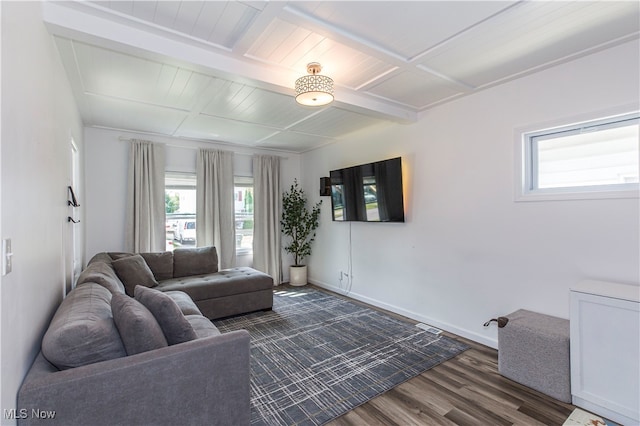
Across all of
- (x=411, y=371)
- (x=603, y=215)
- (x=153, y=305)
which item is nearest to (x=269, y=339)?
(x=411, y=371)

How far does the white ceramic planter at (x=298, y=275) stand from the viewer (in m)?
5.50

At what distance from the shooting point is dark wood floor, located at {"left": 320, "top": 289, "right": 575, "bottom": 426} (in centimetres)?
199

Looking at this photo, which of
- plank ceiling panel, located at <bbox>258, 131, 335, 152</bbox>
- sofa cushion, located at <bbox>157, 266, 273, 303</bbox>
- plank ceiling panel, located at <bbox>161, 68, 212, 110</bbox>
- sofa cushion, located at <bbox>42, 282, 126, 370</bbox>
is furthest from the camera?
plank ceiling panel, located at <bbox>258, 131, 335, 152</bbox>

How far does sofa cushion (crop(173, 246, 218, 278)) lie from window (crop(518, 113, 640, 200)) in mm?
3843

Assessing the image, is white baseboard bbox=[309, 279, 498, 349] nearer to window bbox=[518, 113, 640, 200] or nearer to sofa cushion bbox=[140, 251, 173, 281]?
window bbox=[518, 113, 640, 200]

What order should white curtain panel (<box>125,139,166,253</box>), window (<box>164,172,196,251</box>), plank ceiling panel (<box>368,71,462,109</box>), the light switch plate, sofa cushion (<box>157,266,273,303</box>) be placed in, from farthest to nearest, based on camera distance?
1. window (<box>164,172,196,251</box>)
2. white curtain panel (<box>125,139,166,253</box>)
3. sofa cushion (<box>157,266,273,303</box>)
4. plank ceiling panel (<box>368,71,462,109</box>)
5. the light switch plate

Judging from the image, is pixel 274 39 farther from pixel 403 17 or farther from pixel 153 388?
pixel 153 388

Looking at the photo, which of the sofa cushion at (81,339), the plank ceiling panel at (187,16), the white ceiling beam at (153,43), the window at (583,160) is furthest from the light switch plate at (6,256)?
the window at (583,160)

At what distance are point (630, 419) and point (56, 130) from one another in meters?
4.11

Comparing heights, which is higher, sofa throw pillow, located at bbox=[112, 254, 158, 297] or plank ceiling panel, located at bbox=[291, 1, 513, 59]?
plank ceiling panel, located at bbox=[291, 1, 513, 59]

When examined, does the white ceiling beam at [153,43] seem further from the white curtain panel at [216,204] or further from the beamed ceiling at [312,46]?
the white curtain panel at [216,204]

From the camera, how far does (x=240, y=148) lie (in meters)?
5.31

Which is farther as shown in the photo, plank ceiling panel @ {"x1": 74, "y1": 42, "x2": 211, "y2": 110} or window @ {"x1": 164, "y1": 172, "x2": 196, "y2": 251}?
window @ {"x1": 164, "y1": 172, "x2": 196, "y2": 251}

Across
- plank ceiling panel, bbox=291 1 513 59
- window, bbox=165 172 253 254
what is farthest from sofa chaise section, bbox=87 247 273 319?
plank ceiling panel, bbox=291 1 513 59
